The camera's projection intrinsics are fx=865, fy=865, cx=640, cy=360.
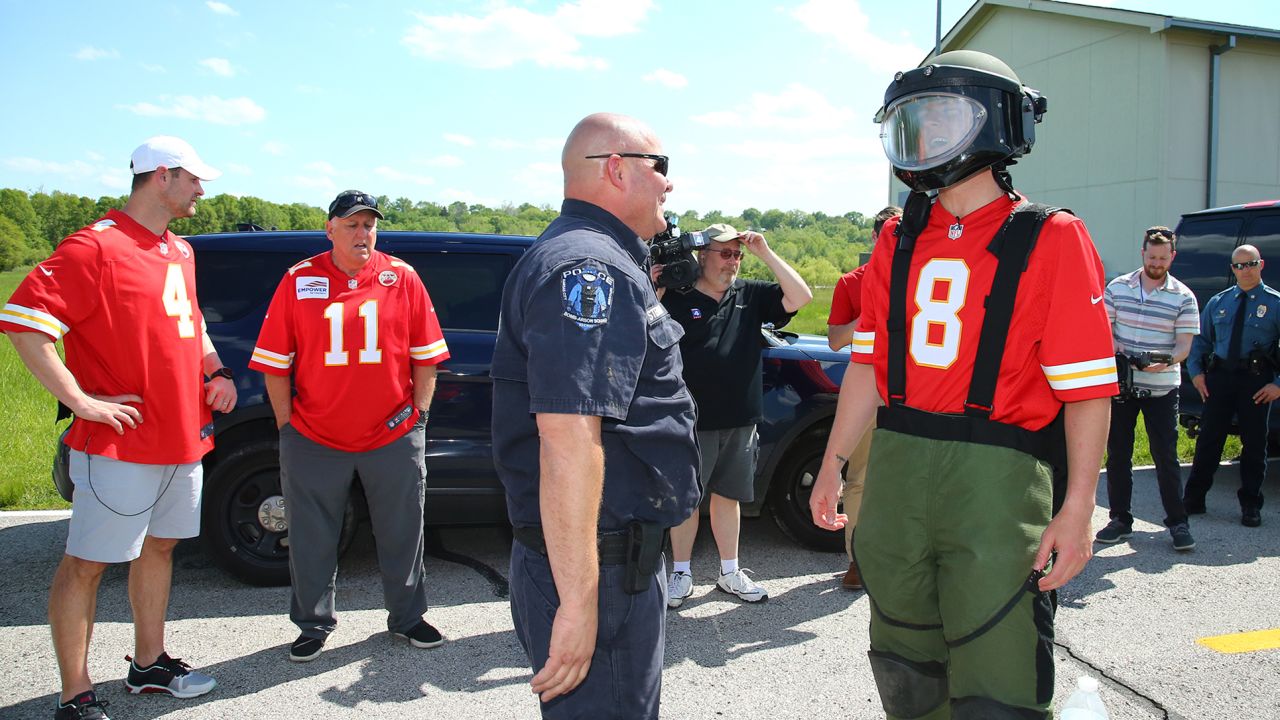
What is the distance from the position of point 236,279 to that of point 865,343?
3.69 meters

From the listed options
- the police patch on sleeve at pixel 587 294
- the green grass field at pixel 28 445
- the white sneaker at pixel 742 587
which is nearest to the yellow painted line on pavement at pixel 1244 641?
the white sneaker at pixel 742 587

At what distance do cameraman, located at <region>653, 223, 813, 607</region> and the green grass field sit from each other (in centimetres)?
479

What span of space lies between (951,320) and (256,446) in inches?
148

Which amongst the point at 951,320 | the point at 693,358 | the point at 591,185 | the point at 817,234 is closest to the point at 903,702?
the point at 951,320

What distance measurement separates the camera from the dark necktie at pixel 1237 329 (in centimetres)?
594

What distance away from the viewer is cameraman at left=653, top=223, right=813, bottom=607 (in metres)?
4.43

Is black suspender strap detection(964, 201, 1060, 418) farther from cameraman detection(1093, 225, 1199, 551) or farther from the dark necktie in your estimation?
the dark necktie

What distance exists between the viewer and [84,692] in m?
3.21

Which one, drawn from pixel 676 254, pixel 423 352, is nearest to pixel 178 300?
pixel 423 352

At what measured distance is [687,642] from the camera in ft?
13.6

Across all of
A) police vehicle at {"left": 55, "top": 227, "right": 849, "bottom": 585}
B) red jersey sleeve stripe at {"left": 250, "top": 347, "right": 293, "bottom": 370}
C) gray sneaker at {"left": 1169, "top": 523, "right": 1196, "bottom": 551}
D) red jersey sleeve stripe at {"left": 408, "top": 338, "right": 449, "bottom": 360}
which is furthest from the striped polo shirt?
red jersey sleeve stripe at {"left": 250, "top": 347, "right": 293, "bottom": 370}

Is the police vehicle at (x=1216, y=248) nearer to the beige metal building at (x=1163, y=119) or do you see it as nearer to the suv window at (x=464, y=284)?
the suv window at (x=464, y=284)

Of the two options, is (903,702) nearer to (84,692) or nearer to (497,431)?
(497,431)

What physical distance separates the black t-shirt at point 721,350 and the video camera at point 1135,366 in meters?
2.45
